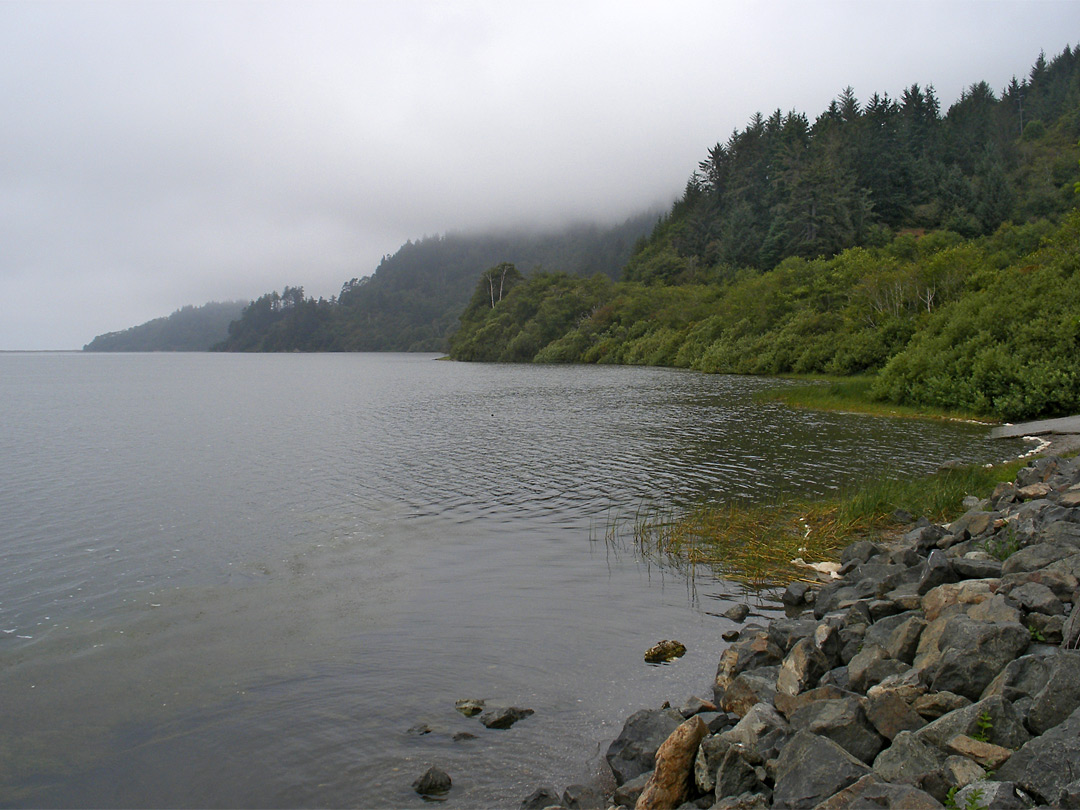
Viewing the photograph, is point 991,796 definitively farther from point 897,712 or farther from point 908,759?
point 897,712

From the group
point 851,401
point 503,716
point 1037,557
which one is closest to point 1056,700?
point 1037,557

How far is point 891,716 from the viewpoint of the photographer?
6969 millimetres

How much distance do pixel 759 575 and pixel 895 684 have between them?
7.88 m

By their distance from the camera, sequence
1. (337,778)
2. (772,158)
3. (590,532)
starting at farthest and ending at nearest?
(772,158) → (590,532) → (337,778)

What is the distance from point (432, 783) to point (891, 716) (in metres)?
5.34

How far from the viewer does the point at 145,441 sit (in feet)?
126

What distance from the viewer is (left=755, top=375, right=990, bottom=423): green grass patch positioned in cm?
3788

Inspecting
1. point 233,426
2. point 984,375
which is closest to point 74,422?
point 233,426

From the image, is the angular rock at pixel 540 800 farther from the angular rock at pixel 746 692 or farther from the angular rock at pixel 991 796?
the angular rock at pixel 991 796

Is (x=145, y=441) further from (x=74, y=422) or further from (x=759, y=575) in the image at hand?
(x=759, y=575)

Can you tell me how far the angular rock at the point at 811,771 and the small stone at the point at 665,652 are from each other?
492 cm

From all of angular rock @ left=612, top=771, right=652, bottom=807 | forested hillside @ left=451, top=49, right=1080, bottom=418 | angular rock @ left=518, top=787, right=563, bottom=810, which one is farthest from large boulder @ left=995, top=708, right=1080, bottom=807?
forested hillside @ left=451, top=49, right=1080, bottom=418

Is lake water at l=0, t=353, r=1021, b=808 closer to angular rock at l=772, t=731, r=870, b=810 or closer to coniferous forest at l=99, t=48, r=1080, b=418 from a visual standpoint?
angular rock at l=772, t=731, r=870, b=810

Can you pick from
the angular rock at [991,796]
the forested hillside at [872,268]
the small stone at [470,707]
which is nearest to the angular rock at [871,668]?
the angular rock at [991,796]
